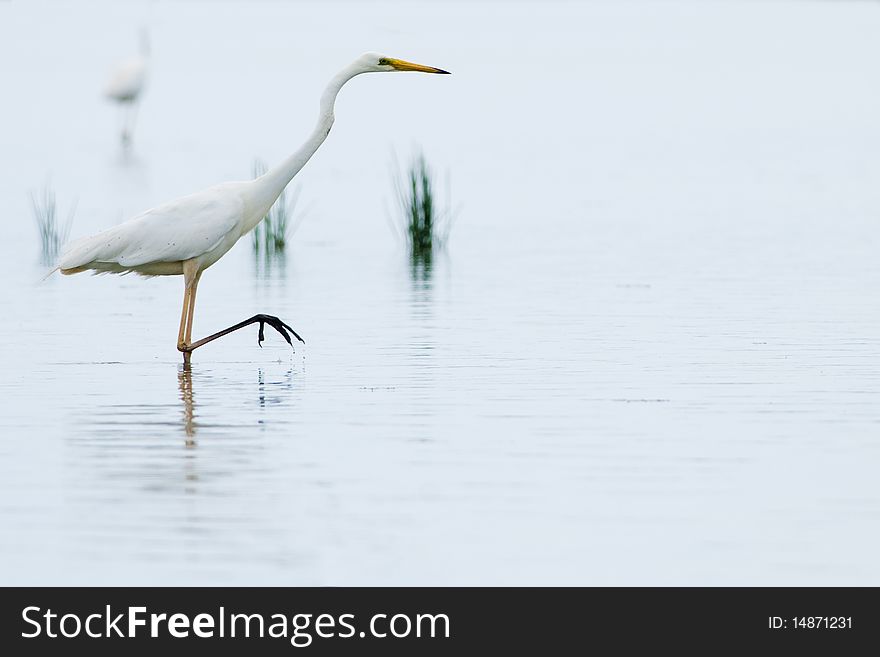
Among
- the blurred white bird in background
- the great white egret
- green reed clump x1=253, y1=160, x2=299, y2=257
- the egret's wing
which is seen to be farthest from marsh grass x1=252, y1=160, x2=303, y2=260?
the blurred white bird in background

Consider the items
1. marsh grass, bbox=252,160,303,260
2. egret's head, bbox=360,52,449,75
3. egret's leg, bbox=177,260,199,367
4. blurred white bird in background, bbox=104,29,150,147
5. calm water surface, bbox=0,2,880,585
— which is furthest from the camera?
blurred white bird in background, bbox=104,29,150,147

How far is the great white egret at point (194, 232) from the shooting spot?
39.3 ft

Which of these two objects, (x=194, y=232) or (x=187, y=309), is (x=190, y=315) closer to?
(x=187, y=309)

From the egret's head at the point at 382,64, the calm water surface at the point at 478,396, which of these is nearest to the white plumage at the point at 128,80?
the calm water surface at the point at 478,396

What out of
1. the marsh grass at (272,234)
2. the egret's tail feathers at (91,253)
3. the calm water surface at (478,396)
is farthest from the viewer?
the marsh grass at (272,234)

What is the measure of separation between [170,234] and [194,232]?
6.6 inches

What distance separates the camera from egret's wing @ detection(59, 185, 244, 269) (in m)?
12.0

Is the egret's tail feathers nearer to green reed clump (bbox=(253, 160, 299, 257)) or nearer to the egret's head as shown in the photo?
the egret's head

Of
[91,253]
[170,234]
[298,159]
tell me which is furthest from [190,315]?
[298,159]

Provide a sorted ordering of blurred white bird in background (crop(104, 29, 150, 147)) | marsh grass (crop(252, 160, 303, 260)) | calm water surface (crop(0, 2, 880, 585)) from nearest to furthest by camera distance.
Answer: calm water surface (crop(0, 2, 880, 585)) < marsh grass (crop(252, 160, 303, 260)) < blurred white bird in background (crop(104, 29, 150, 147))

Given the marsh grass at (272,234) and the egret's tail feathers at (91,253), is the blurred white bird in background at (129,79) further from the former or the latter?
the egret's tail feathers at (91,253)

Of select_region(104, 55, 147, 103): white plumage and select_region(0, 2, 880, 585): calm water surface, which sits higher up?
select_region(104, 55, 147, 103): white plumage
